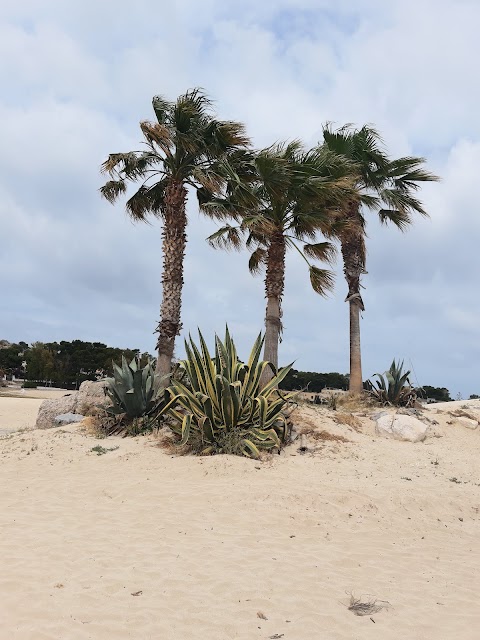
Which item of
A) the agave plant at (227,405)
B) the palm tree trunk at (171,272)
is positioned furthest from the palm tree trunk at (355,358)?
the agave plant at (227,405)

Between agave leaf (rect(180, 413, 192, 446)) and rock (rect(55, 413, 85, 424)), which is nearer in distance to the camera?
agave leaf (rect(180, 413, 192, 446))

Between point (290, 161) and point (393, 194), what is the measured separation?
20.1 feet

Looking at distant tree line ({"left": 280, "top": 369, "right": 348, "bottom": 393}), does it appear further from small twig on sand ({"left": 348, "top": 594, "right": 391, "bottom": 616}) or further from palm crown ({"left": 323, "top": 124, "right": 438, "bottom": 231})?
small twig on sand ({"left": 348, "top": 594, "right": 391, "bottom": 616})

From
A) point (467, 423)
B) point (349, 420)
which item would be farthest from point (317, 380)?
point (349, 420)

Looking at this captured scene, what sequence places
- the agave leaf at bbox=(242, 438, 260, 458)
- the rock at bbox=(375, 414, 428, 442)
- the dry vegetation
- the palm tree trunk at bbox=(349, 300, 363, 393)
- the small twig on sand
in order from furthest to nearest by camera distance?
the palm tree trunk at bbox=(349, 300, 363, 393) < the dry vegetation < the rock at bbox=(375, 414, 428, 442) < the agave leaf at bbox=(242, 438, 260, 458) < the small twig on sand

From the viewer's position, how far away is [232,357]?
1016cm

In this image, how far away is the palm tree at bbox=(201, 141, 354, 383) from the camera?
1256 cm

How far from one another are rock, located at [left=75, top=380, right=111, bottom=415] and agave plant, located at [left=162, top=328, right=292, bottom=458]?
3917 millimetres

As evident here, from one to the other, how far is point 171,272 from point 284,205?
132 inches

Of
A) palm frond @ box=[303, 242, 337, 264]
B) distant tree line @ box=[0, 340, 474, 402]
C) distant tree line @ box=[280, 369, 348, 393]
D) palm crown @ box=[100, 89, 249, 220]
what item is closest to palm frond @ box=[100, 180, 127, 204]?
palm crown @ box=[100, 89, 249, 220]

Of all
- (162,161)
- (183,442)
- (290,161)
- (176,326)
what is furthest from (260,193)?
(183,442)

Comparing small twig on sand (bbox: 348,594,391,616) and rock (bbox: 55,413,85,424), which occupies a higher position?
rock (bbox: 55,413,85,424)

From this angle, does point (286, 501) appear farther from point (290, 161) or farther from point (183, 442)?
point (290, 161)

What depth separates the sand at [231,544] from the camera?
3842 mm
